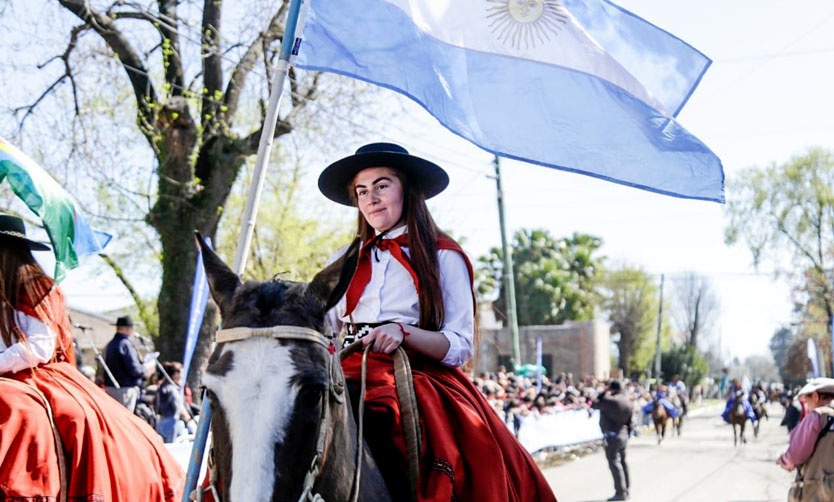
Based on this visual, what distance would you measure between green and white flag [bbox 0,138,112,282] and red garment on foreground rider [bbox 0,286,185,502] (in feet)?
1.20

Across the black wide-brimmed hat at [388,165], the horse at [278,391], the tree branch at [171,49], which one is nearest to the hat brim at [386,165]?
the black wide-brimmed hat at [388,165]

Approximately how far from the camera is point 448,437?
133 inches

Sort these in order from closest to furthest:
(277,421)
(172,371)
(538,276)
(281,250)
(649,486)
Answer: (277,421), (172,371), (649,486), (281,250), (538,276)

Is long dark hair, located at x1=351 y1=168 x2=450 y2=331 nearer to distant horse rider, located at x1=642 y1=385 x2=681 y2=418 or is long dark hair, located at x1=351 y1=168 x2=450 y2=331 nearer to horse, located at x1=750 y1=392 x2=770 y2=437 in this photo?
distant horse rider, located at x1=642 y1=385 x2=681 y2=418

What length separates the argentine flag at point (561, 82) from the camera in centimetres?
486

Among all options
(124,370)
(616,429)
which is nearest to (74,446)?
(124,370)

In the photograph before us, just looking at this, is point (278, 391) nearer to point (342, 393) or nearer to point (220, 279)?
point (342, 393)

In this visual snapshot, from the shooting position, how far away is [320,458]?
2.65m

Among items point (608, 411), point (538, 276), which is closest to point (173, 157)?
point (608, 411)

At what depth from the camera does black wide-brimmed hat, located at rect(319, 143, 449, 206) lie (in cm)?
389

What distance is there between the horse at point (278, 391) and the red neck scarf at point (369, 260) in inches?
31.4

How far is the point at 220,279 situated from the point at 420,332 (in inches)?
36.2

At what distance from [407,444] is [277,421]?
861mm

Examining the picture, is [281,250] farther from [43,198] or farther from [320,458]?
[320,458]
